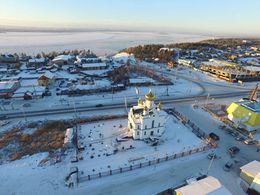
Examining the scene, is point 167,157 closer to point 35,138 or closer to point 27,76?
point 35,138

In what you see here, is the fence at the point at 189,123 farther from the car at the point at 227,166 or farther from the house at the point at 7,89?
the house at the point at 7,89

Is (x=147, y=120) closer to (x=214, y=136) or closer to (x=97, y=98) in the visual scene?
(x=214, y=136)

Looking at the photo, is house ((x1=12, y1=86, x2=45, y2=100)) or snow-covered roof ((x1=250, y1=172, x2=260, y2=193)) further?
house ((x1=12, y1=86, x2=45, y2=100))

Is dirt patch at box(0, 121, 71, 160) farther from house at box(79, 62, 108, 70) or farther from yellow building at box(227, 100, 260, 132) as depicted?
house at box(79, 62, 108, 70)

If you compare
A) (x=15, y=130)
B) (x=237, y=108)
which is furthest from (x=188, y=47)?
(x=15, y=130)

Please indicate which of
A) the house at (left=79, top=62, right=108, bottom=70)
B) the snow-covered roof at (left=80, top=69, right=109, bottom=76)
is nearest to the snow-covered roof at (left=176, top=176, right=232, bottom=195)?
the snow-covered roof at (left=80, top=69, right=109, bottom=76)

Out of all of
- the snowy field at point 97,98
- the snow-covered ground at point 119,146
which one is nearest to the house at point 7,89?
the snowy field at point 97,98

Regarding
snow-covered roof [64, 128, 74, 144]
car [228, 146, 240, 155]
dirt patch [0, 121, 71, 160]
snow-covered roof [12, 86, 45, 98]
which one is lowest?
dirt patch [0, 121, 71, 160]
